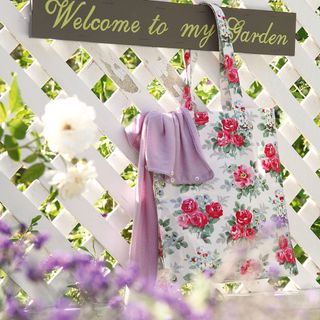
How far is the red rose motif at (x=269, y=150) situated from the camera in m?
2.57

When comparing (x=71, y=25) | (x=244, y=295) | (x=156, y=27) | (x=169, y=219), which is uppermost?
(x=71, y=25)

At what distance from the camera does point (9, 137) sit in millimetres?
1397

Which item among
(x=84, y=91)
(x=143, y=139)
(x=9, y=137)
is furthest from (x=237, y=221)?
(x=9, y=137)

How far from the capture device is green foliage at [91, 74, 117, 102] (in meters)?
2.95

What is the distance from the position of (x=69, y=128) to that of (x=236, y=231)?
48.9 inches

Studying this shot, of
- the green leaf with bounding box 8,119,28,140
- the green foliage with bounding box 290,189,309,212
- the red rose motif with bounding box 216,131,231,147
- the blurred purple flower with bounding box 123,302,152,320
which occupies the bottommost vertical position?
the green foliage with bounding box 290,189,309,212

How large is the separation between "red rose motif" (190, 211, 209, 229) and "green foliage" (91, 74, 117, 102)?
2.24 feet

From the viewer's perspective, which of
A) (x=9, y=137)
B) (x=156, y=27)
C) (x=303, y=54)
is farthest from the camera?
(x=303, y=54)

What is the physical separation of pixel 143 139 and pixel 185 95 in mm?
234

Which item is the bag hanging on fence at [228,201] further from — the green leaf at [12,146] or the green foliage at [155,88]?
the green leaf at [12,146]

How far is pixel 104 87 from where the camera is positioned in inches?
114

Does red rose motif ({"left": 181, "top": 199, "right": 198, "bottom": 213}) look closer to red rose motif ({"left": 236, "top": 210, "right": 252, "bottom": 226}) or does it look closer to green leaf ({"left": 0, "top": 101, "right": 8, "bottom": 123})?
red rose motif ({"left": 236, "top": 210, "right": 252, "bottom": 226})

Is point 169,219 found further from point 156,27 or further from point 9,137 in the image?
point 9,137

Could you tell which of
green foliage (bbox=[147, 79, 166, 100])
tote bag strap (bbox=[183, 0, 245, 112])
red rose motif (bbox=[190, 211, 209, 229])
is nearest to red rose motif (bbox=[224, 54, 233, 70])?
tote bag strap (bbox=[183, 0, 245, 112])
